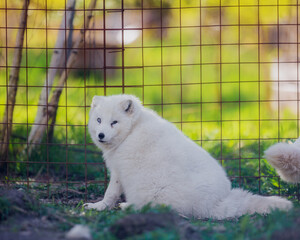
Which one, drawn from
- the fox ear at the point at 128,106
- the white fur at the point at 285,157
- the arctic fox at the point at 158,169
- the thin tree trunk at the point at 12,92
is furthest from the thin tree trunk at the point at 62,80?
the white fur at the point at 285,157

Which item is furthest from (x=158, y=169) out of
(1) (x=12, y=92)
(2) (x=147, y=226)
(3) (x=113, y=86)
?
(1) (x=12, y=92)

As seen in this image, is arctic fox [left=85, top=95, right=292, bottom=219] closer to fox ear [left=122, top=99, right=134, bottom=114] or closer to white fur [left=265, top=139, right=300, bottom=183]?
fox ear [left=122, top=99, right=134, bottom=114]

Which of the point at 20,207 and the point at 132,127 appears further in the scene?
the point at 132,127

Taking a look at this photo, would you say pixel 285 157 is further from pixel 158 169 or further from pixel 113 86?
pixel 113 86

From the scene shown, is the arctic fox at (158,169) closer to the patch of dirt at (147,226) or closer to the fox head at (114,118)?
the fox head at (114,118)

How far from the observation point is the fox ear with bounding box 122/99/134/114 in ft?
16.7

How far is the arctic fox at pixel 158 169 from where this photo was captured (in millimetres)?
4770

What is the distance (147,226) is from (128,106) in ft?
5.62

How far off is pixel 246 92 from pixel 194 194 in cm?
849

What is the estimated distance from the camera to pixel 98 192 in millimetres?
6129

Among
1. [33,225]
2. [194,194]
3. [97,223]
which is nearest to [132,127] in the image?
[194,194]

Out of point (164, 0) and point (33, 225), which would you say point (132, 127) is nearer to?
point (33, 225)

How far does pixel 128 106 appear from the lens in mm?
5098

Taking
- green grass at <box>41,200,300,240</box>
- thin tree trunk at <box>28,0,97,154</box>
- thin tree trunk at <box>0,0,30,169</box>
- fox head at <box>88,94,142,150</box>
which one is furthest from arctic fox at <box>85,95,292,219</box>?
thin tree trunk at <box>0,0,30,169</box>
